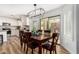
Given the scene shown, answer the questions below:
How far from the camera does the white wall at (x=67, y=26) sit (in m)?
1.70

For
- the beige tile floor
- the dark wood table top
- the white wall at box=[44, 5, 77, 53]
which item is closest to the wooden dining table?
the dark wood table top

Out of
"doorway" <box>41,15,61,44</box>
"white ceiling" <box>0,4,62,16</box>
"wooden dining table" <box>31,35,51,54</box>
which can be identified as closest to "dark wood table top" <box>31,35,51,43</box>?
"wooden dining table" <box>31,35,51,54</box>

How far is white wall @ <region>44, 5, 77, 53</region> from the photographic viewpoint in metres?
1.70

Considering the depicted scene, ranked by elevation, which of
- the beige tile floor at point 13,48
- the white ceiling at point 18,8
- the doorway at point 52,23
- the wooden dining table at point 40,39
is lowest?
the beige tile floor at point 13,48

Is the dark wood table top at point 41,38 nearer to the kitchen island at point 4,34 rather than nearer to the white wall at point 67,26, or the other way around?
the white wall at point 67,26

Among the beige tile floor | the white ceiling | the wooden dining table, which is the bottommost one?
the beige tile floor

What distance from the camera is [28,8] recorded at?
1739 millimetres

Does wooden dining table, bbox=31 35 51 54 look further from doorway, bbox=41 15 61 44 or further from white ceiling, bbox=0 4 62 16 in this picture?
white ceiling, bbox=0 4 62 16

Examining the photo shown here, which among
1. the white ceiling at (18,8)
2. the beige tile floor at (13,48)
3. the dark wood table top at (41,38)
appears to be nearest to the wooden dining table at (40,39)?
the dark wood table top at (41,38)

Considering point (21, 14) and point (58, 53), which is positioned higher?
point (21, 14)

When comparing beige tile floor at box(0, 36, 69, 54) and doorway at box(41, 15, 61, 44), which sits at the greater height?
doorway at box(41, 15, 61, 44)
